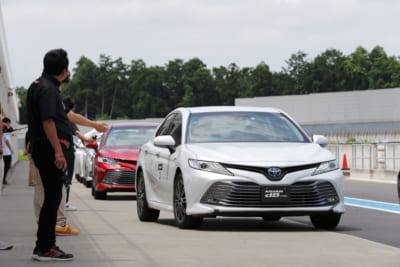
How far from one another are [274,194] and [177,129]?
2.19 meters

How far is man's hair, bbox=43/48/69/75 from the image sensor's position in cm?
865

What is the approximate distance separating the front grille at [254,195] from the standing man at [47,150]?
3.05 meters

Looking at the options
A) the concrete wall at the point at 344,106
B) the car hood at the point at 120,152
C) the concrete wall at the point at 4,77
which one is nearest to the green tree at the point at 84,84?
the concrete wall at the point at 344,106

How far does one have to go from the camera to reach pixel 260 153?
11.3m

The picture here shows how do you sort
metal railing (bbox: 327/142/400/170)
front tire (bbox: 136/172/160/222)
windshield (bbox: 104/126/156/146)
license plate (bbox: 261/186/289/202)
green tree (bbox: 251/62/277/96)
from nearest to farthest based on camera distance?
license plate (bbox: 261/186/289/202) → front tire (bbox: 136/172/160/222) → windshield (bbox: 104/126/156/146) → metal railing (bbox: 327/142/400/170) → green tree (bbox: 251/62/277/96)

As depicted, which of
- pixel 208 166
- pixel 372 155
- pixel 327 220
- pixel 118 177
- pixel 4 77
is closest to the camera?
pixel 208 166

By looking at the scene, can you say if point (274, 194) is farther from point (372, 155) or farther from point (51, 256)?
point (372, 155)

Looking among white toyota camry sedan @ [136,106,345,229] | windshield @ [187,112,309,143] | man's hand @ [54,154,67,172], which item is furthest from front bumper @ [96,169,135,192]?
man's hand @ [54,154,67,172]

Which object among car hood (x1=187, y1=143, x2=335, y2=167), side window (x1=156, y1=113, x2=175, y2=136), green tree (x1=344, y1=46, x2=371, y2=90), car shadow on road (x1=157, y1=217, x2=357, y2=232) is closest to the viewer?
car hood (x1=187, y1=143, x2=335, y2=167)

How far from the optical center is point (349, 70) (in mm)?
154875

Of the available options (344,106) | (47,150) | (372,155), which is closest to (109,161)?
(47,150)

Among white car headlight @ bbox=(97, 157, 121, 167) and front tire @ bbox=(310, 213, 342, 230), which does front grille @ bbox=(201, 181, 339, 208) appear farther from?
white car headlight @ bbox=(97, 157, 121, 167)

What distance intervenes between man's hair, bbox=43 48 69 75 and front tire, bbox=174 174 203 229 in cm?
331

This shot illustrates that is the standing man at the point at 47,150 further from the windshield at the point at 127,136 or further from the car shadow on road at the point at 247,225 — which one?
the windshield at the point at 127,136
